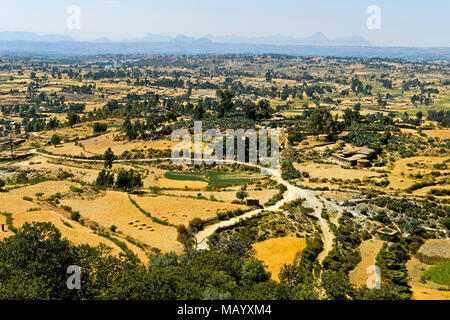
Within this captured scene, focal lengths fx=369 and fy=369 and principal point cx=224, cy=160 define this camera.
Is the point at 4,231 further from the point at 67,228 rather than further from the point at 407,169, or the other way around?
the point at 407,169

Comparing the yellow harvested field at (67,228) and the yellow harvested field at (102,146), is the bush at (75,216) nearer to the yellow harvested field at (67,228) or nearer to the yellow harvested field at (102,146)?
the yellow harvested field at (67,228)

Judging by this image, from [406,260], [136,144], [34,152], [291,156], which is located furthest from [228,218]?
[34,152]

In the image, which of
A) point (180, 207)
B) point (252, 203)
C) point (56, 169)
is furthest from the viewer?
point (56, 169)

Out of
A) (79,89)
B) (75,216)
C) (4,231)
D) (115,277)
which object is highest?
(79,89)

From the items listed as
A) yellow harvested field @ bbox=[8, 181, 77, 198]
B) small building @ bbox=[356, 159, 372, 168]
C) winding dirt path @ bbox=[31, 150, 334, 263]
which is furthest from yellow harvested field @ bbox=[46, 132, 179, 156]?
small building @ bbox=[356, 159, 372, 168]

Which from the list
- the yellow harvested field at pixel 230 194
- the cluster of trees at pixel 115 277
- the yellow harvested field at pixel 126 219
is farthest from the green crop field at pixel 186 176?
the cluster of trees at pixel 115 277

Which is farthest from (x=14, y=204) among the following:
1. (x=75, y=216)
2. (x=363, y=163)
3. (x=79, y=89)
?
(x=79, y=89)
